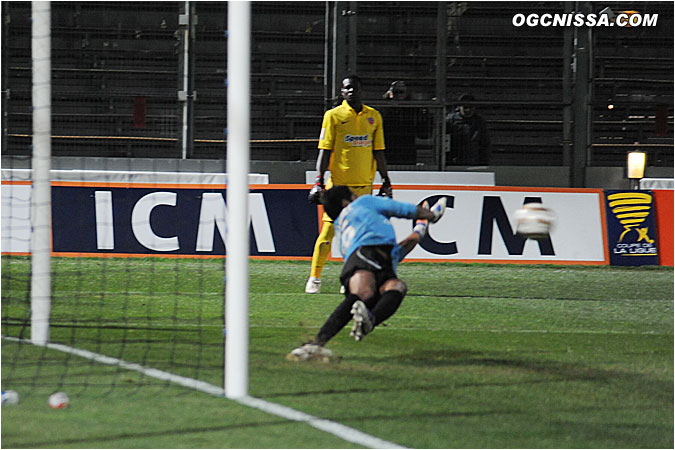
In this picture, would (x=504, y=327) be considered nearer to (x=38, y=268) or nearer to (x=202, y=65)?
(x=38, y=268)

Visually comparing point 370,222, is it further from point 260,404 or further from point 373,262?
point 260,404

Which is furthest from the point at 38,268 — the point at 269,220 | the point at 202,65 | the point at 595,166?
the point at 595,166

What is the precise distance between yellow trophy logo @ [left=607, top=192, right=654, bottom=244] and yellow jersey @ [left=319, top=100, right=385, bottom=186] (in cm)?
491

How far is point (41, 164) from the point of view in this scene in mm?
6738

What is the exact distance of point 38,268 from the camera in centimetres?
686

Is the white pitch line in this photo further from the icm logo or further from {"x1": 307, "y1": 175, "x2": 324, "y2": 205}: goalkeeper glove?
the icm logo

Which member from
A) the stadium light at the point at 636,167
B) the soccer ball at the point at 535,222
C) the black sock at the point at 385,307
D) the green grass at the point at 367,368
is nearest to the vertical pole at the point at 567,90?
the stadium light at the point at 636,167

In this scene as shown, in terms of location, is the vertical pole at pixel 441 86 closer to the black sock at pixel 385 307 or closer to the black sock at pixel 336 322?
the black sock at pixel 385 307

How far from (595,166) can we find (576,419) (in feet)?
40.5

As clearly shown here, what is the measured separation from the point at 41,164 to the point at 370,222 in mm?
2321

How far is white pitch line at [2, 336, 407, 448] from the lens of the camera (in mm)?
4504

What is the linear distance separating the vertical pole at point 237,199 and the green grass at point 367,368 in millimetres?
252

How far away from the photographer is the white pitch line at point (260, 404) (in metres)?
4.50

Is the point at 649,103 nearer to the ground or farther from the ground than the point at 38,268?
farther from the ground
